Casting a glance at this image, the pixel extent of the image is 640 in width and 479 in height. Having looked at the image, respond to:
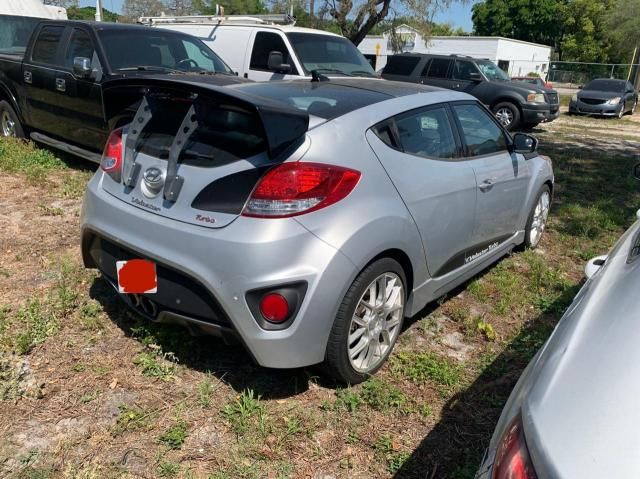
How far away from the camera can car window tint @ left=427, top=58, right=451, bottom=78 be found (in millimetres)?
13852

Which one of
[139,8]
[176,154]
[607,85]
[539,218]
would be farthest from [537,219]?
[139,8]

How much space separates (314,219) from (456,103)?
1.78m

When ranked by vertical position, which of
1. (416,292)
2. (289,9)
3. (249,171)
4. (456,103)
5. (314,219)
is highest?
(289,9)

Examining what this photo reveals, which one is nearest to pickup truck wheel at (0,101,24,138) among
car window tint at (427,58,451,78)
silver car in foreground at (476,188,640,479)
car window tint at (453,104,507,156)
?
car window tint at (453,104,507,156)

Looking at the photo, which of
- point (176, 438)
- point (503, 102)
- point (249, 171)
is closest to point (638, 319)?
point (249, 171)

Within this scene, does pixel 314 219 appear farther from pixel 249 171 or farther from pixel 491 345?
pixel 491 345

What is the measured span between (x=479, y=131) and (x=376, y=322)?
1.75 metres

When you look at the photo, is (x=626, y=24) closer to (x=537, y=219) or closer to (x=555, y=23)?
(x=555, y=23)

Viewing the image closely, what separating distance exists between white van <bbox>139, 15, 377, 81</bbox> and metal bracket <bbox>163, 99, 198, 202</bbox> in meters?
5.45

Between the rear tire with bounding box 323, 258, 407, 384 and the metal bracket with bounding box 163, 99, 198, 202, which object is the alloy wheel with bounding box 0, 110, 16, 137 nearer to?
the metal bracket with bounding box 163, 99, 198, 202

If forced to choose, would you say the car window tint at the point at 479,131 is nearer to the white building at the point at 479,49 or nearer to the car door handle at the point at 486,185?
the car door handle at the point at 486,185

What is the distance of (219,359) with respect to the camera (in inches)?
125

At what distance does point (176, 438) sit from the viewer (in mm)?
2537

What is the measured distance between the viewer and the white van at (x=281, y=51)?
27.1ft
